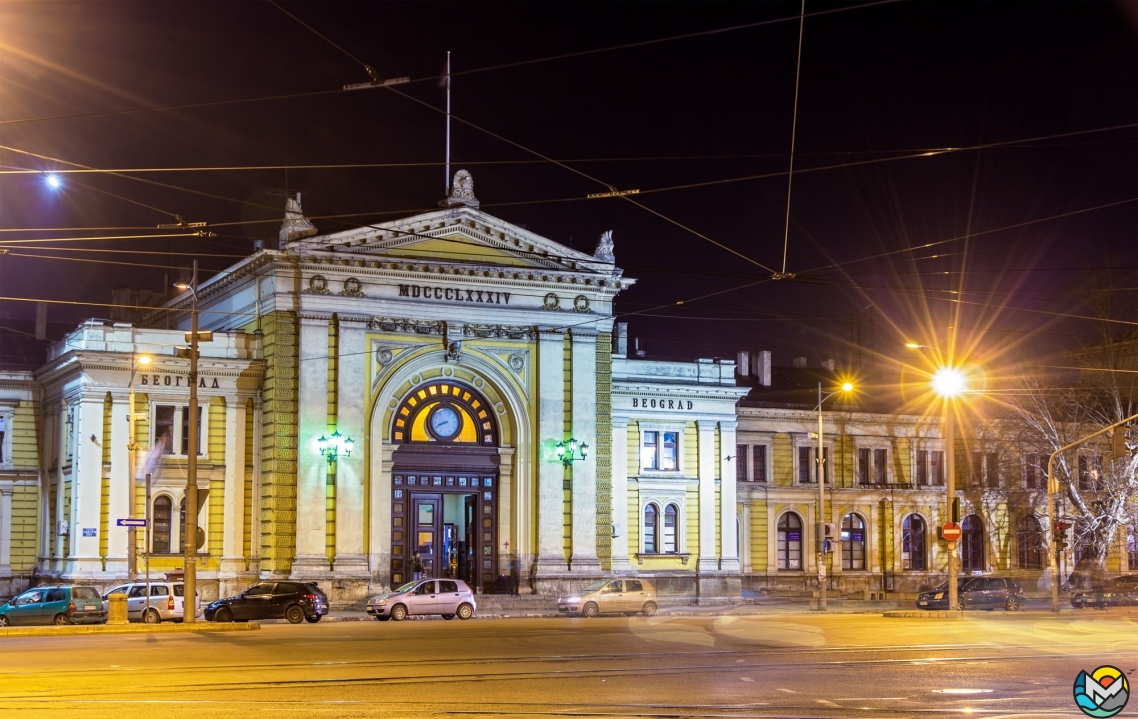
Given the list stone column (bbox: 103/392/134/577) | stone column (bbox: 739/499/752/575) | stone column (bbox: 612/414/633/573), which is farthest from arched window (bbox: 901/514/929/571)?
stone column (bbox: 103/392/134/577)

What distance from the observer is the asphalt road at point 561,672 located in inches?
693

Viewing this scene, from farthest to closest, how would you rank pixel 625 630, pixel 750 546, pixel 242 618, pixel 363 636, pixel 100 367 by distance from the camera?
pixel 750 546 → pixel 100 367 → pixel 242 618 → pixel 625 630 → pixel 363 636

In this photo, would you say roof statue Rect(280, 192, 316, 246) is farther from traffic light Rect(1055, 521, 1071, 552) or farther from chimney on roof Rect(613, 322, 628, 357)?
traffic light Rect(1055, 521, 1071, 552)

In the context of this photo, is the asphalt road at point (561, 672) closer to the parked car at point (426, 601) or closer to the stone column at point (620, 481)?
the parked car at point (426, 601)

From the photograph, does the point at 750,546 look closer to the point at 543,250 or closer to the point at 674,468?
the point at 674,468

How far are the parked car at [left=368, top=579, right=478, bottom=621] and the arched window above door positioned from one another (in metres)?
8.10

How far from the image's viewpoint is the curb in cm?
3106

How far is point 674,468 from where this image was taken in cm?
5703

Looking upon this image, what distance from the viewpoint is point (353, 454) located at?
159ft

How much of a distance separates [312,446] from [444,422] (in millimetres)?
5286

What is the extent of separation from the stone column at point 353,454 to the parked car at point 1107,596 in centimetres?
2654

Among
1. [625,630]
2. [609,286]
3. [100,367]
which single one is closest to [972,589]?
[609,286]

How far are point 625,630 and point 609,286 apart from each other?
21.0 meters

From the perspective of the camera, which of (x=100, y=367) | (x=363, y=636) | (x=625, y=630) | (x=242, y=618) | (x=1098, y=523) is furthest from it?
(x=1098, y=523)
